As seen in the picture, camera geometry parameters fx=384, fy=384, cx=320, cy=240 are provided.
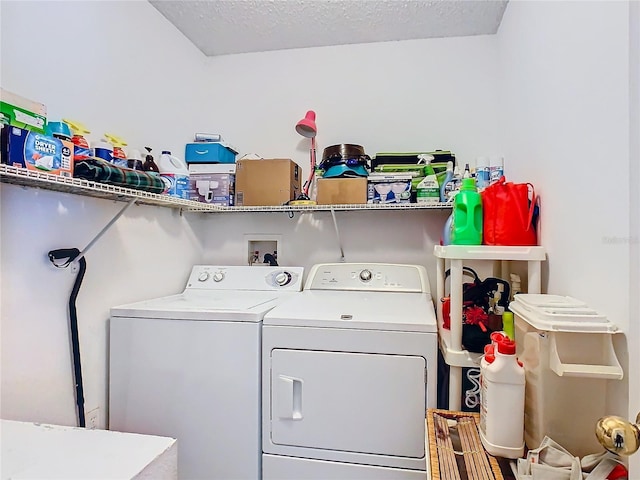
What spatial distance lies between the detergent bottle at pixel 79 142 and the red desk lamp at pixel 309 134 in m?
1.07

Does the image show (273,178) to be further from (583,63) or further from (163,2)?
(583,63)

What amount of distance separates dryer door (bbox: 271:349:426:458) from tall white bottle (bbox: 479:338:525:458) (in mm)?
356

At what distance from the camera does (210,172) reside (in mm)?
2340

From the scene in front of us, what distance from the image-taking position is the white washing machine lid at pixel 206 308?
1.54m

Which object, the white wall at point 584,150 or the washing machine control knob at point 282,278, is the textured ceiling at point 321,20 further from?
the washing machine control knob at point 282,278

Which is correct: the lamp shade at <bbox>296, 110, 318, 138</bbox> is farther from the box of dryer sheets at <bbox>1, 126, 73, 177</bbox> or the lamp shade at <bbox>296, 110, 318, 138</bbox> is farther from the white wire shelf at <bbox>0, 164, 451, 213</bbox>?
the box of dryer sheets at <bbox>1, 126, 73, 177</bbox>

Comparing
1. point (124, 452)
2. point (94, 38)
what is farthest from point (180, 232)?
point (124, 452)

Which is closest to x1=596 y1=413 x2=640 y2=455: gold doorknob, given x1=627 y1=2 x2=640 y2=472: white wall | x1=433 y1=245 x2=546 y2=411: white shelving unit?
x1=627 y1=2 x2=640 y2=472: white wall

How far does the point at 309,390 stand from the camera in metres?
1.44

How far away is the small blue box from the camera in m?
2.35

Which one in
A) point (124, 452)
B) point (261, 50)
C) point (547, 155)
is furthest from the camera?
point (261, 50)

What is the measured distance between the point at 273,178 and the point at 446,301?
1214 mm

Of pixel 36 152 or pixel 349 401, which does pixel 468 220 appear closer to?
pixel 349 401

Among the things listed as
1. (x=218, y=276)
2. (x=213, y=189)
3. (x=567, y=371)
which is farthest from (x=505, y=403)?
(x=213, y=189)
